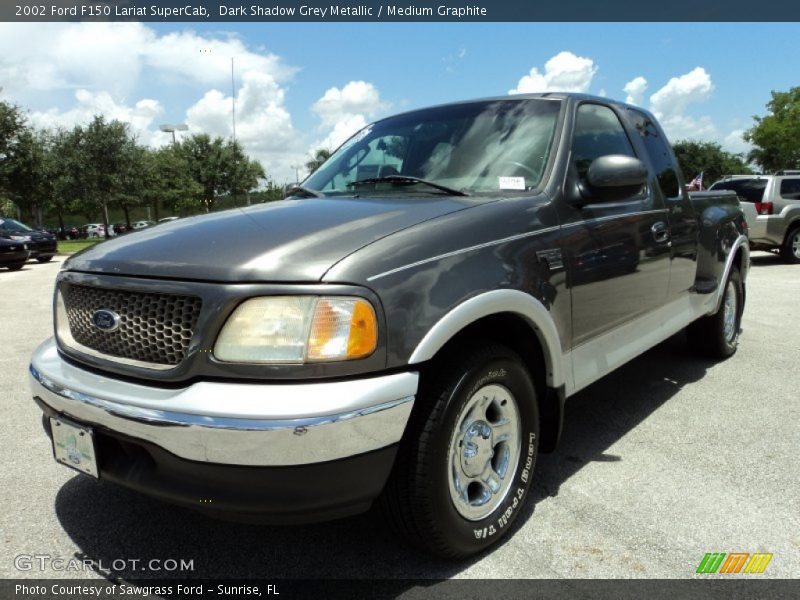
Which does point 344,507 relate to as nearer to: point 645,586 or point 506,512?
point 506,512

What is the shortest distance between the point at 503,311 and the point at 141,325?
1.27 m

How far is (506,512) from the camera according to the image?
2494 mm

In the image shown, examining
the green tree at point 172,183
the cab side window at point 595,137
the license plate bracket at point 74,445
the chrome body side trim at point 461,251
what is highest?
the green tree at point 172,183

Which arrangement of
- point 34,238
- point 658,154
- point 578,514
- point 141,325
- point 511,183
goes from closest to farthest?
point 141,325
point 578,514
point 511,183
point 658,154
point 34,238

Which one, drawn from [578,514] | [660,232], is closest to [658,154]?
[660,232]

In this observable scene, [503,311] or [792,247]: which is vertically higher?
[503,311]

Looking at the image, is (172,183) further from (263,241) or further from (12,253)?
(263,241)

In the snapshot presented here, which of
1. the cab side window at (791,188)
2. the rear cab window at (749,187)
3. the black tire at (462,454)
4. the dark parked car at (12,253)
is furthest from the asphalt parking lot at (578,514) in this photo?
the dark parked car at (12,253)

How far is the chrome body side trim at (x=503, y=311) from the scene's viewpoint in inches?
79.9

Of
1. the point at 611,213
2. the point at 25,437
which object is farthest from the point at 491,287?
the point at 25,437

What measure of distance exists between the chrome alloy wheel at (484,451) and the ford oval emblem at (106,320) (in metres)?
1.23

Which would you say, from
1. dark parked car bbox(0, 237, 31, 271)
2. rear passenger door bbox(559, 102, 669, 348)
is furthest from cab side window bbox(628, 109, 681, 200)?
dark parked car bbox(0, 237, 31, 271)

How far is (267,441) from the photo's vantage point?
1.81 metres

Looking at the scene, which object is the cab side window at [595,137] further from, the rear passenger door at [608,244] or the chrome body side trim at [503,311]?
the chrome body side trim at [503,311]
